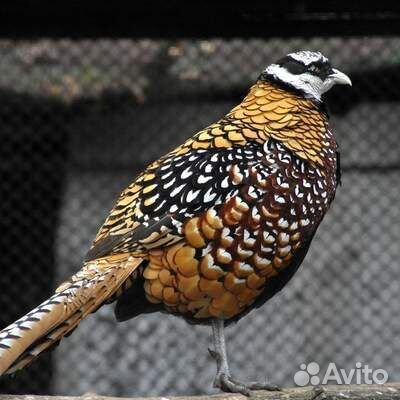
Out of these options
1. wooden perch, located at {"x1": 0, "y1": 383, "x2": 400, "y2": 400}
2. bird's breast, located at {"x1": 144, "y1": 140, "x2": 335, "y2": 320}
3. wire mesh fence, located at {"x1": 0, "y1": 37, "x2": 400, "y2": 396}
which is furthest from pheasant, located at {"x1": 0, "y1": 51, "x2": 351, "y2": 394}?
wire mesh fence, located at {"x1": 0, "y1": 37, "x2": 400, "y2": 396}

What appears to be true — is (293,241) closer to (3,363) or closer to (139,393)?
(3,363)

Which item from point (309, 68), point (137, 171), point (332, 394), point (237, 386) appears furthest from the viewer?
point (137, 171)

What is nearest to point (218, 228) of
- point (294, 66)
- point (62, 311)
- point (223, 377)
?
point (223, 377)

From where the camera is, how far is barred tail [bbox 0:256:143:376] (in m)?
3.38

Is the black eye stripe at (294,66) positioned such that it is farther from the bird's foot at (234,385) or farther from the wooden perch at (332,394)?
the wooden perch at (332,394)

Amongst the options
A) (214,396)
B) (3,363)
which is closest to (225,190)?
(214,396)

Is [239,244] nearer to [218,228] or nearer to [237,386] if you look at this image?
[218,228]

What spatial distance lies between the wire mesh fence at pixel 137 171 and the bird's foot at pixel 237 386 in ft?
7.26

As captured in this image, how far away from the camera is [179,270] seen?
3867 mm

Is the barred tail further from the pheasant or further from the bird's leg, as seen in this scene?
the bird's leg

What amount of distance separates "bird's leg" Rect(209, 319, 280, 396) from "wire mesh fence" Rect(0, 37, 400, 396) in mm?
A: 2065

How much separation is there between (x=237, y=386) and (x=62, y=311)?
636 millimetres

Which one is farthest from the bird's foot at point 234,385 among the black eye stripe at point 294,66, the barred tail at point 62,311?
the black eye stripe at point 294,66

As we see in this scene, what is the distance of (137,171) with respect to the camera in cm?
617
